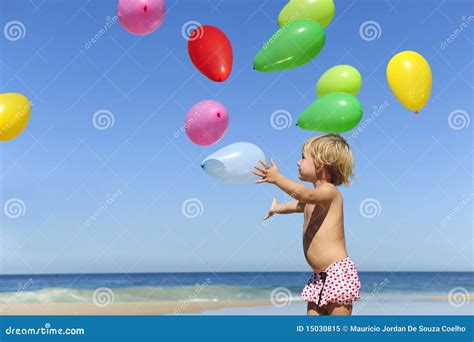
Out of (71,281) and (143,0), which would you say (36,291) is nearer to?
(71,281)

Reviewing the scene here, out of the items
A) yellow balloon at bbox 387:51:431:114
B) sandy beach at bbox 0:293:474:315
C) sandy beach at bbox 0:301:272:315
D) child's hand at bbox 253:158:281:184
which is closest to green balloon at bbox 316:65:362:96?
yellow balloon at bbox 387:51:431:114

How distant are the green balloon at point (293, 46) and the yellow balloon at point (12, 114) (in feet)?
7.27

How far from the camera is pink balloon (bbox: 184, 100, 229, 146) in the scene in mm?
5426

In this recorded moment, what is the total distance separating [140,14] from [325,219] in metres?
2.50

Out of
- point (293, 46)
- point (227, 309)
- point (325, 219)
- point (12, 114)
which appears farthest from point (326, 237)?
point (227, 309)

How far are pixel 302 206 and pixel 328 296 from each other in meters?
0.70

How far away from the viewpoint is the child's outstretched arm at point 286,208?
4.55 m

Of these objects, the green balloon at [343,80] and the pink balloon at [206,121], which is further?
the pink balloon at [206,121]

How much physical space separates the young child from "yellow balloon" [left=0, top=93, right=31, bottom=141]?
8.90ft

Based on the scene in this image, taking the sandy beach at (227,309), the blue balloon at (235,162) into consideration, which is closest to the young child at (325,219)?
the blue balloon at (235,162)

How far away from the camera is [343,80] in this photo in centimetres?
514

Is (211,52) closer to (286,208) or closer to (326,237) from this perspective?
(286,208)

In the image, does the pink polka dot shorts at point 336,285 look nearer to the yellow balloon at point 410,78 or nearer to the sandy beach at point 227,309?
the yellow balloon at point 410,78

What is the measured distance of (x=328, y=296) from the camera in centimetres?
414
